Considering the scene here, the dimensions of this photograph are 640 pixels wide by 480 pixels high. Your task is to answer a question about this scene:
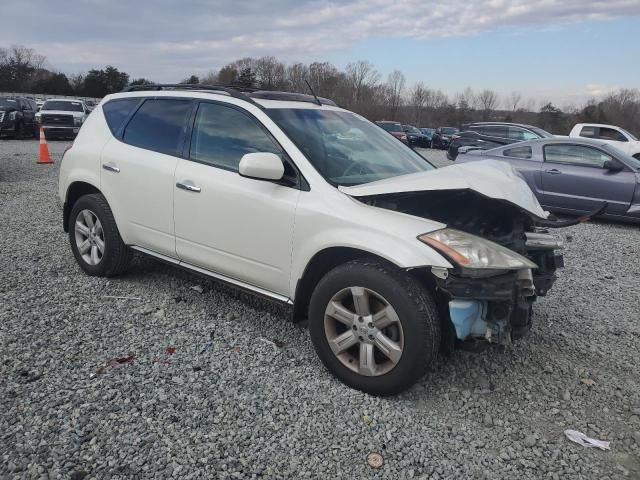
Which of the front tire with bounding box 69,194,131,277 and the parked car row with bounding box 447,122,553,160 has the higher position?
the parked car row with bounding box 447,122,553,160

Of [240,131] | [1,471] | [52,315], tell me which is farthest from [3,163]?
[1,471]

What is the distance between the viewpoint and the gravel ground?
2494 millimetres

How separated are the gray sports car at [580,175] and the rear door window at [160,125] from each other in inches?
238

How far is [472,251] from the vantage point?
277 centimetres

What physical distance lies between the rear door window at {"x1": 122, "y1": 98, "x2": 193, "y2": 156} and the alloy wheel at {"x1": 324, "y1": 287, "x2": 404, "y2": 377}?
6.17ft

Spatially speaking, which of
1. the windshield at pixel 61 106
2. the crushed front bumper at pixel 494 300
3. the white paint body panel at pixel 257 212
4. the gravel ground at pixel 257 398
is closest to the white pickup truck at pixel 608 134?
the gravel ground at pixel 257 398

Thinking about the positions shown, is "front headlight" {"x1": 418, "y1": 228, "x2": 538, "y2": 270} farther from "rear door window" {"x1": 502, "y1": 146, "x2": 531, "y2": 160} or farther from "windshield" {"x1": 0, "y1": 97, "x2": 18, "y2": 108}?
"windshield" {"x1": 0, "y1": 97, "x2": 18, "y2": 108}

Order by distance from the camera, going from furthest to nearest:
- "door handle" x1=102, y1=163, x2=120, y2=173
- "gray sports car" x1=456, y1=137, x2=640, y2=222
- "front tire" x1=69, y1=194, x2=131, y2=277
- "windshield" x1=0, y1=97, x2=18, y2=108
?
"windshield" x1=0, y1=97, x2=18, y2=108
"gray sports car" x1=456, y1=137, x2=640, y2=222
"front tire" x1=69, y1=194, x2=131, y2=277
"door handle" x1=102, y1=163, x2=120, y2=173

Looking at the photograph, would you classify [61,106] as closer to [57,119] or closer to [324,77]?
[57,119]

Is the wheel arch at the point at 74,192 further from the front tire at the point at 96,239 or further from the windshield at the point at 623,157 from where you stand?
the windshield at the point at 623,157

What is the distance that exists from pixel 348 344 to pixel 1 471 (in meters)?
1.84

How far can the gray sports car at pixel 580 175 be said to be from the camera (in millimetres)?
8302

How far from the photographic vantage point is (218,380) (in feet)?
10.3

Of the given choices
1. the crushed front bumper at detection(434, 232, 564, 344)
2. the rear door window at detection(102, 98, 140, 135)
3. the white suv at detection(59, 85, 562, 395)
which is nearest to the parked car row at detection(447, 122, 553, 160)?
the rear door window at detection(102, 98, 140, 135)
